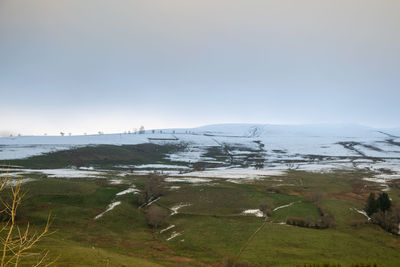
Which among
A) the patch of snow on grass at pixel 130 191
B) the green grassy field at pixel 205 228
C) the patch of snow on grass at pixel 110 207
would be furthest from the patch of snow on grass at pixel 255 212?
the patch of snow on grass at pixel 130 191

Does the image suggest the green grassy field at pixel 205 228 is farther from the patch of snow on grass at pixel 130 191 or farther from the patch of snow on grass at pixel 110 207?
the patch of snow on grass at pixel 130 191

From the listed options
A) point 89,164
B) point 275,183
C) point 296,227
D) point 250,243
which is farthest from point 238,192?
point 89,164

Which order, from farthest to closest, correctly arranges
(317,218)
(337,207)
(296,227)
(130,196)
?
1. (130,196)
2. (337,207)
3. (317,218)
4. (296,227)

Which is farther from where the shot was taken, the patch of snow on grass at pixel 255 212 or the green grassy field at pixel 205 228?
the patch of snow on grass at pixel 255 212

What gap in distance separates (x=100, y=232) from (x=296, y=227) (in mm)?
40591

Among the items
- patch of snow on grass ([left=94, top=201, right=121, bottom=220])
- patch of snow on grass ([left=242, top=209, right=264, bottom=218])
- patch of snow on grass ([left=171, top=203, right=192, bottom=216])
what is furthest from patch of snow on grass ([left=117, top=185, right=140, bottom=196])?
patch of snow on grass ([left=242, top=209, right=264, bottom=218])

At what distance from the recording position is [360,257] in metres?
41.6

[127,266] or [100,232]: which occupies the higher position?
[127,266]

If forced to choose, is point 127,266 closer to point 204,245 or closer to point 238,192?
point 204,245

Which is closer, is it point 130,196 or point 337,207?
point 337,207

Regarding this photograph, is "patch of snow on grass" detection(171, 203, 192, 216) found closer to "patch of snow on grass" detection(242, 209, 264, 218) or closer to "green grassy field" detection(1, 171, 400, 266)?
"green grassy field" detection(1, 171, 400, 266)

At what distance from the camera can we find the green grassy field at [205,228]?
41.5m

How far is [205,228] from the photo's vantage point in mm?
57938

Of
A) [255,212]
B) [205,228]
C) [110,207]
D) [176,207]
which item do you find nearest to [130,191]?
[110,207]
